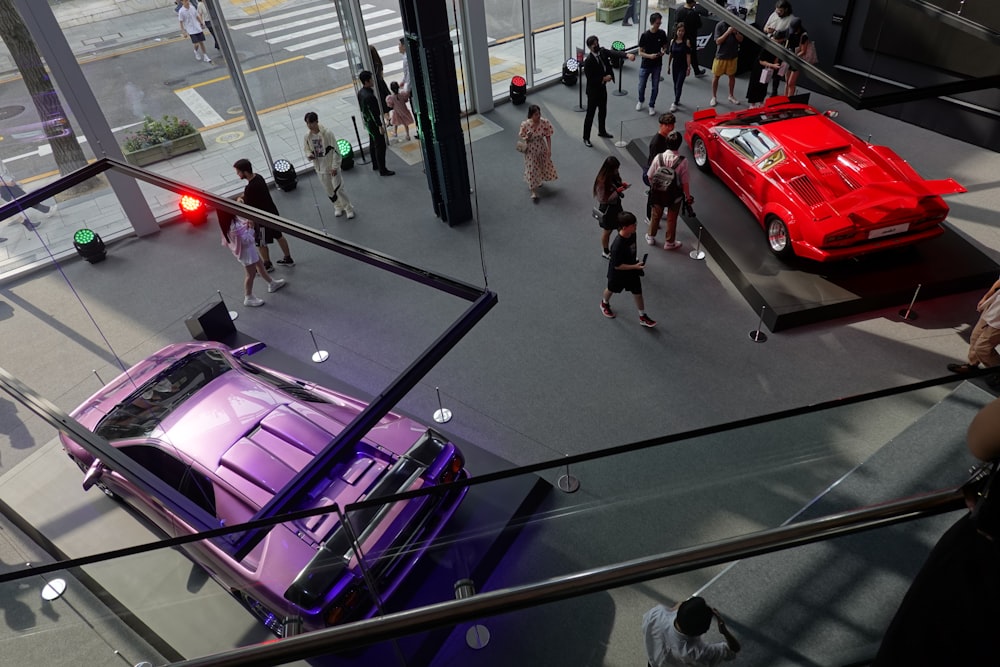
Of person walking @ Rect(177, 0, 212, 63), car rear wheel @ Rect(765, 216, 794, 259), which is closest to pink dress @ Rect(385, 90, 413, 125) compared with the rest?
person walking @ Rect(177, 0, 212, 63)

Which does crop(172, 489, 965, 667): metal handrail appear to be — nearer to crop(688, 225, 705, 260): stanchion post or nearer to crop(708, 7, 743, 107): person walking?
crop(688, 225, 705, 260): stanchion post

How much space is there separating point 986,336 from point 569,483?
4562 mm

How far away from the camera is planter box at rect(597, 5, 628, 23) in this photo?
42.8 ft

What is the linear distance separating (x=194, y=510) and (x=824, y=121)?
7.58 m

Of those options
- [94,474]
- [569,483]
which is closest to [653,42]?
[569,483]

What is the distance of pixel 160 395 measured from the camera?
5.22 meters

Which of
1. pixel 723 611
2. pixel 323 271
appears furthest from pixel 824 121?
pixel 723 611

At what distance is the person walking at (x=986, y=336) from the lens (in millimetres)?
5457

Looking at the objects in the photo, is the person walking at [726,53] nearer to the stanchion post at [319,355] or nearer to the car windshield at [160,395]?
the stanchion post at [319,355]

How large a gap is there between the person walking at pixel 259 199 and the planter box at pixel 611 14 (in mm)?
8314

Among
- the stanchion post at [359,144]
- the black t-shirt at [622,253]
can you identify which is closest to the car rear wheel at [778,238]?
the black t-shirt at [622,253]

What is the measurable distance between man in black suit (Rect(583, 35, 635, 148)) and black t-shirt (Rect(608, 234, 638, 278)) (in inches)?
155

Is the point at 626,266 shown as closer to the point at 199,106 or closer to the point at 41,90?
the point at 199,106

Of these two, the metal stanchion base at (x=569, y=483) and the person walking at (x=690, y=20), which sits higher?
the metal stanchion base at (x=569, y=483)
